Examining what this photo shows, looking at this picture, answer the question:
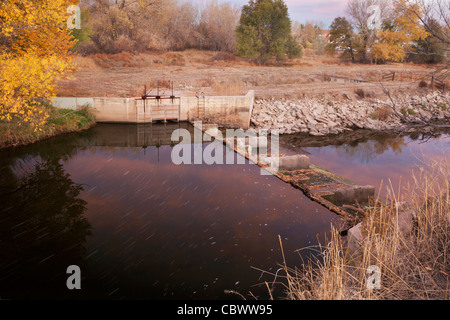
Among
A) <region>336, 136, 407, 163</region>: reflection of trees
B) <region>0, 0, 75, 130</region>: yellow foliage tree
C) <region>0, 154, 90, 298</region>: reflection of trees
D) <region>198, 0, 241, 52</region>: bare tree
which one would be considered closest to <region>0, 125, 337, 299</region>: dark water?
<region>0, 154, 90, 298</region>: reflection of trees

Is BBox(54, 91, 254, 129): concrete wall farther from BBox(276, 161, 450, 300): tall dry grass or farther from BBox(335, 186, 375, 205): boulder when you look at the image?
BBox(276, 161, 450, 300): tall dry grass

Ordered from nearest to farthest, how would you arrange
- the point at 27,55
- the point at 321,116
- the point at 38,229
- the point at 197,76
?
the point at 38,229
the point at 27,55
the point at 321,116
the point at 197,76

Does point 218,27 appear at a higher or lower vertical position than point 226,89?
higher

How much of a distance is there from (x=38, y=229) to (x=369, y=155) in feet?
43.3

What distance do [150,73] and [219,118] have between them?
10.4 m

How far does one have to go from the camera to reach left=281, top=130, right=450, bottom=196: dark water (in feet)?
39.6

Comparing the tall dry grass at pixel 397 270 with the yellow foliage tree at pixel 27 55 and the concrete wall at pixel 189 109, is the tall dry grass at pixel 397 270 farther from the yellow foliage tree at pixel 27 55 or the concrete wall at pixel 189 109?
the concrete wall at pixel 189 109

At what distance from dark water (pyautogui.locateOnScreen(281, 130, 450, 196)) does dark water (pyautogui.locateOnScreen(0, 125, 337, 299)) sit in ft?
12.7

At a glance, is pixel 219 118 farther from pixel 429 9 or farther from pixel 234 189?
pixel 429 9

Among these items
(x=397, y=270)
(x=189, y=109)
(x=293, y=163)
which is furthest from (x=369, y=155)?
(x=397, y=270)

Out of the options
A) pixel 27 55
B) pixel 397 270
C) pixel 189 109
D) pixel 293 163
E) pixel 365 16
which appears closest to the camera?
pixel 397 270

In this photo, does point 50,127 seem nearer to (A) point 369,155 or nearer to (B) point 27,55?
(B) point 27,55

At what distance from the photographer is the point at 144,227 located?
→ 754 centimetres

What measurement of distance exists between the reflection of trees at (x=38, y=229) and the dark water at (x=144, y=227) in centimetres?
2
